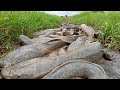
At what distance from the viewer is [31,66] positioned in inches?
137

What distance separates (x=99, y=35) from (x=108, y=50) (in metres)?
0.64

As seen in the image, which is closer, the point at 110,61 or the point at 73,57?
the point at 73,57

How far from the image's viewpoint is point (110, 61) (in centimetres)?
409
